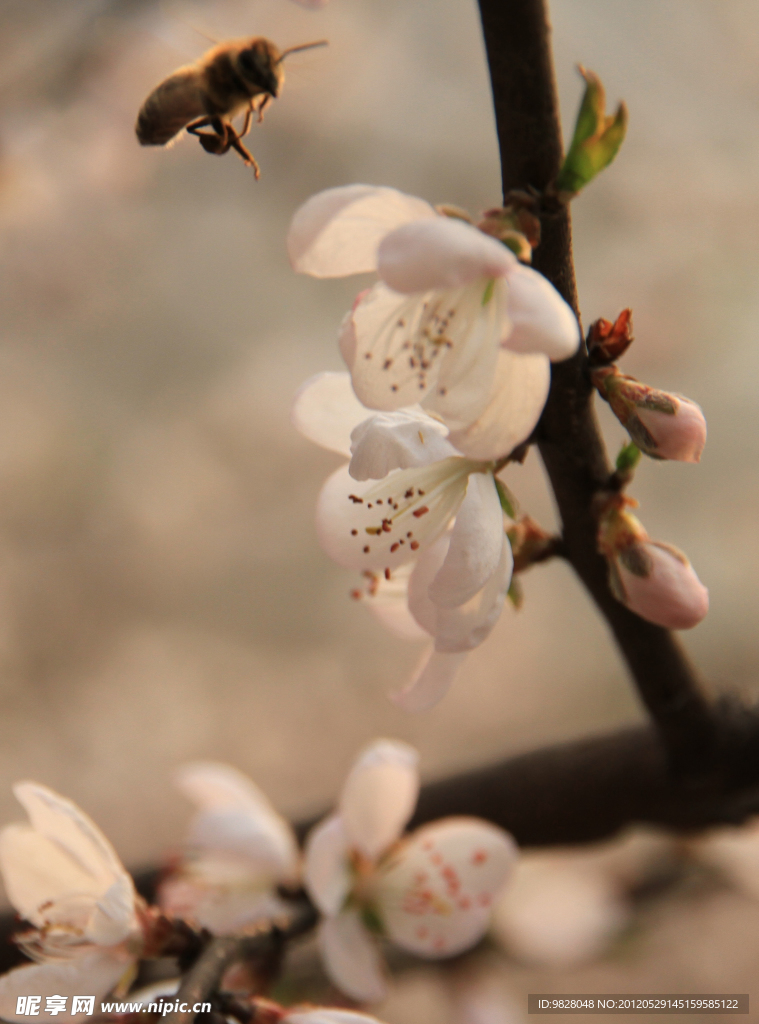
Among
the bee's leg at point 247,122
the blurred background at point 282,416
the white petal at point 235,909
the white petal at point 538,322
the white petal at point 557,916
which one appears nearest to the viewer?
the white petal at point 538,322

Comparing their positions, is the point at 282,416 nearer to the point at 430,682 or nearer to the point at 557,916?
Result: the point at 557,916

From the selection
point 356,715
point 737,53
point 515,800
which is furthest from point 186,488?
point 737,53

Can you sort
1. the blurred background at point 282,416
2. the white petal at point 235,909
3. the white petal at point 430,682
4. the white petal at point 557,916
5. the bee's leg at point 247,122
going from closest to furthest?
the white petal at point 430,682 → the bee's leg at point 247,122 → the white petal at point 235,909 → the white petal at point 557,916 → the blurred background at point 282,416

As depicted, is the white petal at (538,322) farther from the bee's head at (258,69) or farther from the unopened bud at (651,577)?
the bee's head at (258,69)

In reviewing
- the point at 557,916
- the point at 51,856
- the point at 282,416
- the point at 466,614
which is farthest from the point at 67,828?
the point at 282,416

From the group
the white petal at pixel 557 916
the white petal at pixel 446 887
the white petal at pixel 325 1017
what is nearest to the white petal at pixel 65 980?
the white petal at pixel 325 1017

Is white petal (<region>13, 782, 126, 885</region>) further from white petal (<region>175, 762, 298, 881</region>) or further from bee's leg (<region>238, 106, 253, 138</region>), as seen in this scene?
bee's leg (<region>238, 106, 253, 138</region>)
